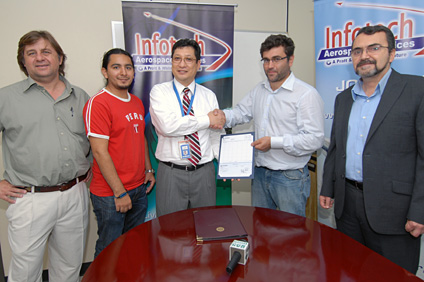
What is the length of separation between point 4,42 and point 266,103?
2.81m

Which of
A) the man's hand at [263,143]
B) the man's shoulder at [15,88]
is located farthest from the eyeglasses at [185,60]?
the man's shoulder at [15,88]

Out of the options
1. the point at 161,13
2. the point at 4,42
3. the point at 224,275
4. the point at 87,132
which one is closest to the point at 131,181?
the point at 87,132

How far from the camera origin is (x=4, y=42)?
276 centimetres

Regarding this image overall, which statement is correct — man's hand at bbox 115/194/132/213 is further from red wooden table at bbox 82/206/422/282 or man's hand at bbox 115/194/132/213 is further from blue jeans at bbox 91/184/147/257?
red wooden table at bbox 82/206/422/282

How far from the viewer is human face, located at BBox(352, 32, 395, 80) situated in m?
1.83

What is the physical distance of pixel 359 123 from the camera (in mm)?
1914

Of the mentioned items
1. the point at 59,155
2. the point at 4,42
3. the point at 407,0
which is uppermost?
the point at 407,0

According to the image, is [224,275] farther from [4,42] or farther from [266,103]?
[4,42]

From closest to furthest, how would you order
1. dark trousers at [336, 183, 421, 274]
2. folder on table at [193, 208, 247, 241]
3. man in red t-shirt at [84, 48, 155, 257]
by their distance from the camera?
folder on table at [193, 208, 247, 241]
dark trousers at [336, 183, 421, 274]
man in red t-shirt at [84, 48, 155, 257]

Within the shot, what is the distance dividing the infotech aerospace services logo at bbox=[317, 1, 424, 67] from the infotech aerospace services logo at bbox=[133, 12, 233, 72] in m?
1.11

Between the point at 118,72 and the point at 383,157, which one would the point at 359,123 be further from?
the point at 118,72

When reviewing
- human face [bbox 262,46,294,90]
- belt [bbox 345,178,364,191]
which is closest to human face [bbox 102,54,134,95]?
human face [bbox 262,46,294,90]

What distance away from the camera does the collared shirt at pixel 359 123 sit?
6.10ft

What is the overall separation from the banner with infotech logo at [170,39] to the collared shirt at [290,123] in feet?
2.31
